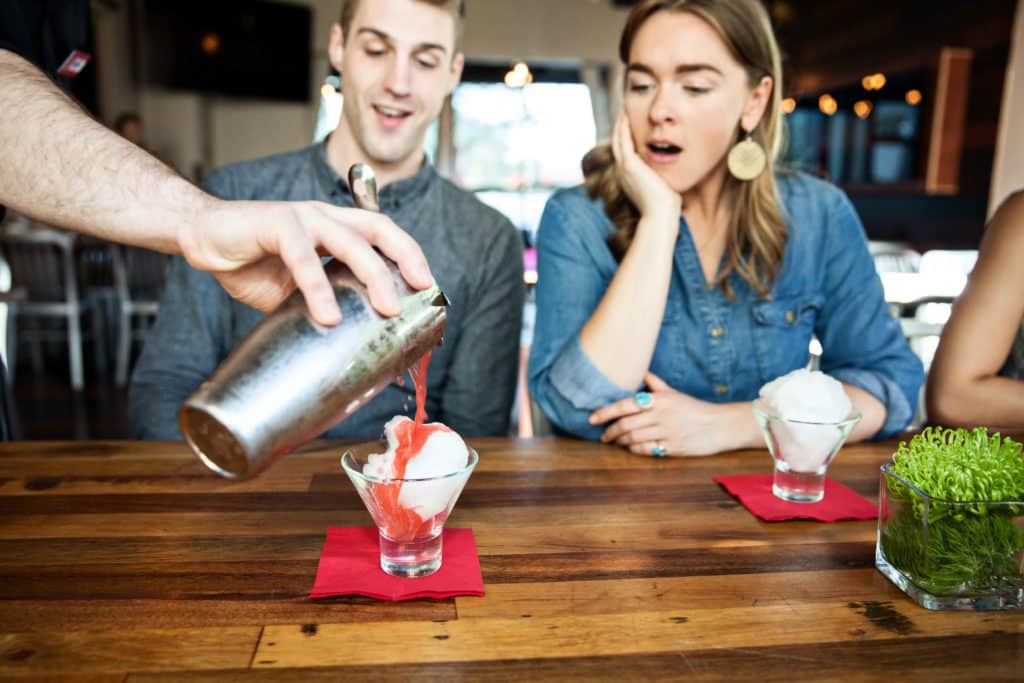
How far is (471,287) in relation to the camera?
187cm

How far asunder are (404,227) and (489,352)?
35cm

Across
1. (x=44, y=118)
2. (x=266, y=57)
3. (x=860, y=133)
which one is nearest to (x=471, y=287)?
(x=44, y=118)

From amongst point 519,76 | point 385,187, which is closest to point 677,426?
point 385,187

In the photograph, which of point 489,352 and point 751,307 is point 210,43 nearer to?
point 489,352

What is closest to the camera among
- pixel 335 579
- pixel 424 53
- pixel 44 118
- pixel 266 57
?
pixel 335 579

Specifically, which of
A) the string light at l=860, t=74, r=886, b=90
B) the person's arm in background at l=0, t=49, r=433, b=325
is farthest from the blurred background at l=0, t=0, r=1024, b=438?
the person's arm in background at l=0, t=49, r=433, b=325

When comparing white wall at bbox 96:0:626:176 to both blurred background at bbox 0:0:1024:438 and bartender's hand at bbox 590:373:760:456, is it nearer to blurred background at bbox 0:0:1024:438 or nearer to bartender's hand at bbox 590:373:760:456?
blurred background at bbox 0:0:1024:438

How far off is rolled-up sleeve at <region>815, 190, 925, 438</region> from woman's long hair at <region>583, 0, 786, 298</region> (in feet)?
0.47

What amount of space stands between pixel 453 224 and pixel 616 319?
0.60 meters

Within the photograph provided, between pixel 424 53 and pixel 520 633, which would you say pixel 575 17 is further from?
pixel 520 633

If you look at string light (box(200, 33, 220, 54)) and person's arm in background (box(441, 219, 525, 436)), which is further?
string light (box(200, 33, 220, 54))

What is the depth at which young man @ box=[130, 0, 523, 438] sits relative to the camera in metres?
1.74

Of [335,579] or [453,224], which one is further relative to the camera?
[453,224]

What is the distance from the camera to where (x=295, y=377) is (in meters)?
0.69
